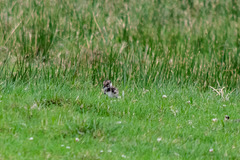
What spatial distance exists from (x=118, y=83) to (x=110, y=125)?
2470 millimetres

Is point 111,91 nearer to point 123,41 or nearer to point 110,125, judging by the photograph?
point 110,125

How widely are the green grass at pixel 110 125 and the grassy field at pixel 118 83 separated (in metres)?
0.01

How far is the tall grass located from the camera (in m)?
7.59

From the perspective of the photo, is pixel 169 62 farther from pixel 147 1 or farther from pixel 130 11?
pixel 147 1

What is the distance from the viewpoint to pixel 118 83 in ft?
24.4

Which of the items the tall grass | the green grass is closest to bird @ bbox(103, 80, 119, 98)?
the green grass

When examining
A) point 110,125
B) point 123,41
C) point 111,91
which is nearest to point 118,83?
point 111,91

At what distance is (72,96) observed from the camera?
6.01m

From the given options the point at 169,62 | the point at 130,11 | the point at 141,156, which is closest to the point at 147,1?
the point at 130,11

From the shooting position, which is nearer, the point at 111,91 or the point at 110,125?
the point at 110,125

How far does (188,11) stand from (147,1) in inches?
52.0

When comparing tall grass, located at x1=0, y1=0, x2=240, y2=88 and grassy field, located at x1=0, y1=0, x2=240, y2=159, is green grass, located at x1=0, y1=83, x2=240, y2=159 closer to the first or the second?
grassy field, located at x1=0, y1=0, x2=240, y2=159

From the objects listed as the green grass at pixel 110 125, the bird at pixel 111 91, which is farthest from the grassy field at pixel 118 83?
the bird at pixel 111 91

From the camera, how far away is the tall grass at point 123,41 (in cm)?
759
